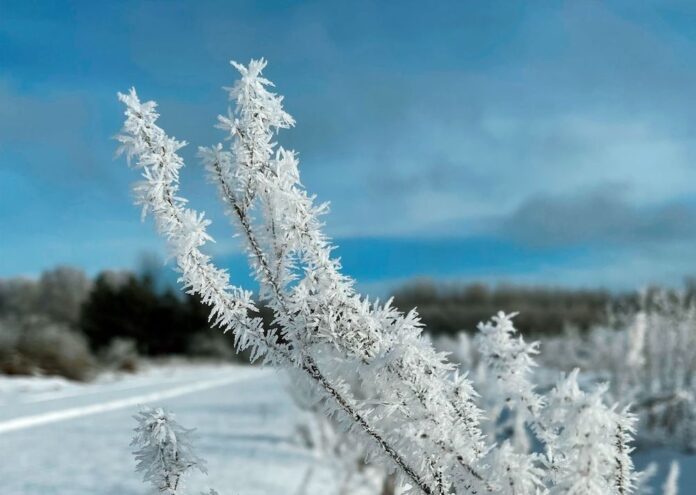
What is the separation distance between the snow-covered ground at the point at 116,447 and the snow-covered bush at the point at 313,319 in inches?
35.6

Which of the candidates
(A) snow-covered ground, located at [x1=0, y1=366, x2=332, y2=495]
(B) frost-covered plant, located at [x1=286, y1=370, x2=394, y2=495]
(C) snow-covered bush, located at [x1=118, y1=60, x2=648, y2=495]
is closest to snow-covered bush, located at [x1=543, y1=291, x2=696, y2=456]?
(B) frost-covered plant, located at [x1=286, y1=370, x2=394, y2=495]

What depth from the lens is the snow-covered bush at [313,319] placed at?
1.30 metres

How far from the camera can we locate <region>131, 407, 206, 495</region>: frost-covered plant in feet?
4.65

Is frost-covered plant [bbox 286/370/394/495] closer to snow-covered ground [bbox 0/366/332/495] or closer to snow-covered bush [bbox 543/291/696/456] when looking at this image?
snow-covered ground [bbox 0/366/332/495]

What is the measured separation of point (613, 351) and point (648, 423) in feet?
4.12

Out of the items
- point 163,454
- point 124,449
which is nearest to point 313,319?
point 163,454

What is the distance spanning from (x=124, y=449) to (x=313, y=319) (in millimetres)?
5610

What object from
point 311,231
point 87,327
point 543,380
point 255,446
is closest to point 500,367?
point 311,231

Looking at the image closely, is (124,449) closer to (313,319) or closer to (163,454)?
(163,454)

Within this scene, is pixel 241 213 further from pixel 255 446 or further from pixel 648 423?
pixel 648 423

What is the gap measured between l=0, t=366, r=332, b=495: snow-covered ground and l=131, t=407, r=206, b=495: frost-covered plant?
0.72 metres

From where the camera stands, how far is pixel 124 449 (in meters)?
6.42

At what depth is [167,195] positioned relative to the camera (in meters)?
1.30

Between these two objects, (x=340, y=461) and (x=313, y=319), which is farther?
(x=340, y=461)
